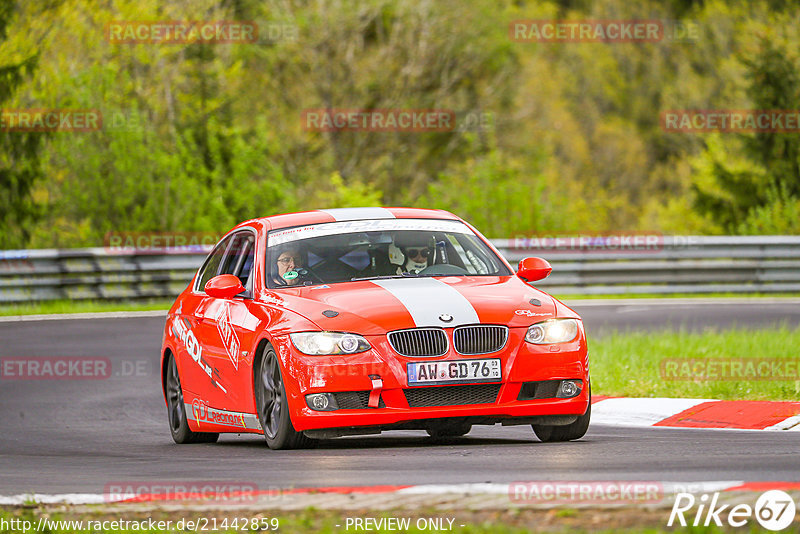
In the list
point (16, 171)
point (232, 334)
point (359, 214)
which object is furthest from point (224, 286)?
point (16, 171)

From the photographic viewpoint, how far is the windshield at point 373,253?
9.85 m

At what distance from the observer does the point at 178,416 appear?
11062 millimetres

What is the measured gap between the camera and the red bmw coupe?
28.7 feet

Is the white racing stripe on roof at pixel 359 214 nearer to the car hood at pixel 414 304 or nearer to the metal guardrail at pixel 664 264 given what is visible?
the car hood at pixel 414 304

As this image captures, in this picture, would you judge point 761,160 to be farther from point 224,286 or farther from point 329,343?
point 329,343

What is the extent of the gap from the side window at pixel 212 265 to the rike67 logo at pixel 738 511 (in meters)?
5.87

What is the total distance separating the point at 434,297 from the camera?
29.8 feet

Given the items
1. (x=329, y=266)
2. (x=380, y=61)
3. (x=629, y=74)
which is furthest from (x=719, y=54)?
(x=329, y=266)

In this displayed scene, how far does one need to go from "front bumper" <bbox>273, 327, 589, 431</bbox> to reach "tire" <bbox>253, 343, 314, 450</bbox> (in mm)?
107

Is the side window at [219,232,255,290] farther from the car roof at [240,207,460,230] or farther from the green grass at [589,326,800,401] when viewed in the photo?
the green grass at [589,326,800,401]

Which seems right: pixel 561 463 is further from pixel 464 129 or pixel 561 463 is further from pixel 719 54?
pixel 719 54

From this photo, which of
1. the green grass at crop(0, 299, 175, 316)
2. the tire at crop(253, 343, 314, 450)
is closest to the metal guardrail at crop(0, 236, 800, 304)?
the green grass at crop(0, 299, 175, 316)

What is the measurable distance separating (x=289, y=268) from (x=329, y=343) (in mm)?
1241

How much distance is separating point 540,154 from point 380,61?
605cm
